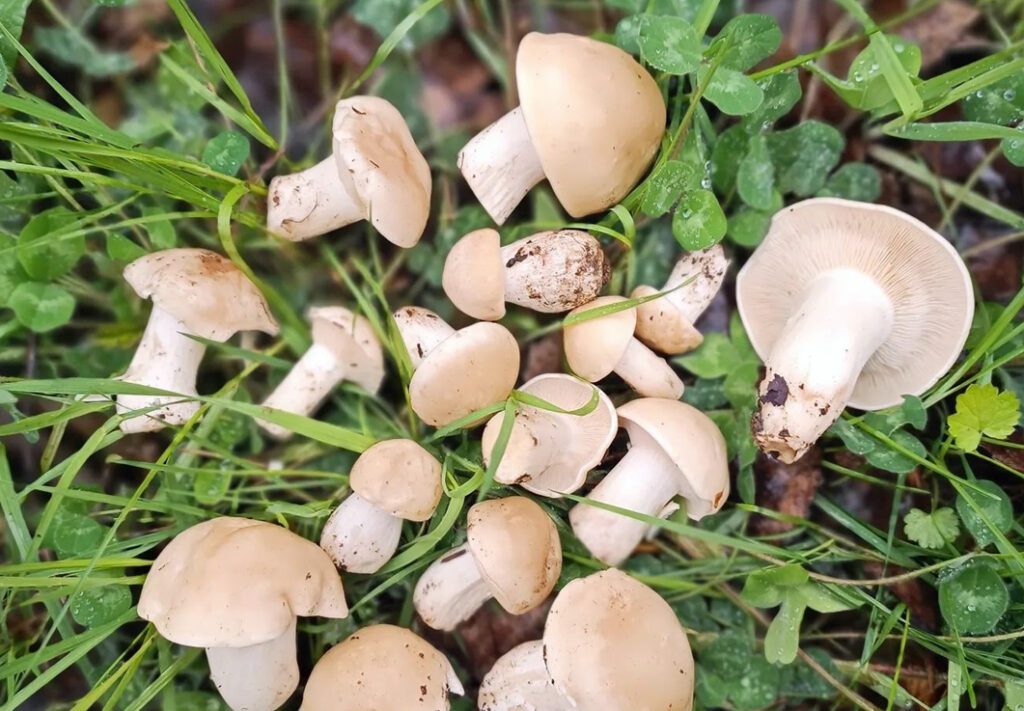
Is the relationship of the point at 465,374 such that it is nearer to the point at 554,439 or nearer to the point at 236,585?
the point at 554,439

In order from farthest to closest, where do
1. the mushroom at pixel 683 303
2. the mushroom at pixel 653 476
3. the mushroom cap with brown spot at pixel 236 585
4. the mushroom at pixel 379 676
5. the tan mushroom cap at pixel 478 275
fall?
the mushroom at pixel 683 303
the tan mushroom cap at pixel 478 275
the mushroom at pixel 653 476
the mushroom at pixel 379 676
the mushroom cap with brown spot at pixel 236 585

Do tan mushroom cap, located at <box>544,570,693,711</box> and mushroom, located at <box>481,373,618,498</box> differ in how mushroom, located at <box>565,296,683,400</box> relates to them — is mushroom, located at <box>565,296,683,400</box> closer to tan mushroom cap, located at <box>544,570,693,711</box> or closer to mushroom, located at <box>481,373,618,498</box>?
mushroom, located at <box>481,373,618,498</box>

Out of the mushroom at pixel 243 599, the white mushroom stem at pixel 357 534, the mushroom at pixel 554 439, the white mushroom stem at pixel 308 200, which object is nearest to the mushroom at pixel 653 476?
the mushroom at pixel 554 439

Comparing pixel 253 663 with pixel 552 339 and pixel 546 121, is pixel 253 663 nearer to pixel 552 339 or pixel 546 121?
pixel 552 339

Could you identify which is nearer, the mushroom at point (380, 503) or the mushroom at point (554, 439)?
the mushroom at point (380, 503)

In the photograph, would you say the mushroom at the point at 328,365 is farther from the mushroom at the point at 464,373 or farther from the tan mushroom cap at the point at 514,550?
the tan mushroom cap at the point at 514,550

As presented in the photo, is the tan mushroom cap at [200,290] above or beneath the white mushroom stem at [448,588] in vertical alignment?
above
